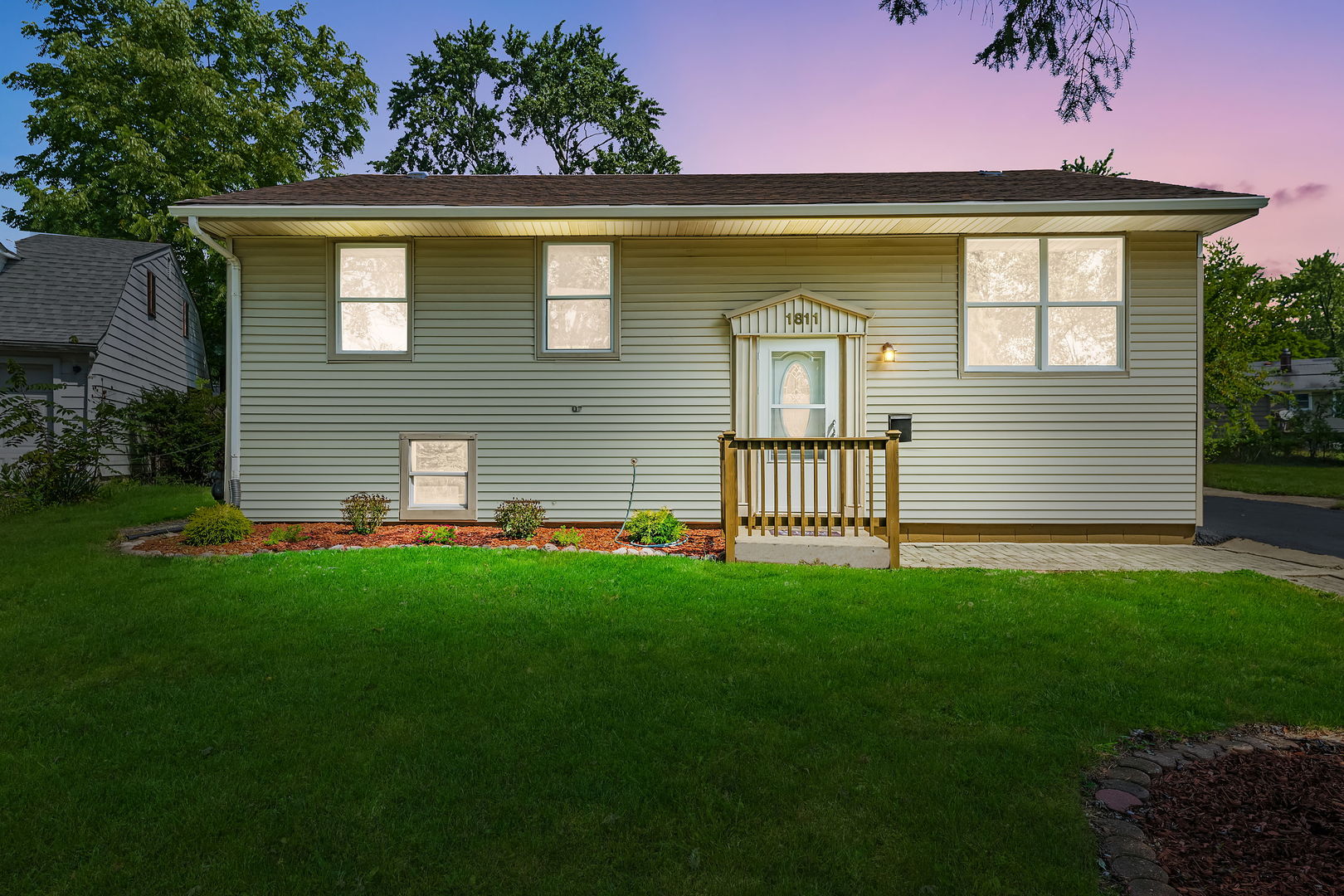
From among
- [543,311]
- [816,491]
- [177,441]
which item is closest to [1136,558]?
[816,491]

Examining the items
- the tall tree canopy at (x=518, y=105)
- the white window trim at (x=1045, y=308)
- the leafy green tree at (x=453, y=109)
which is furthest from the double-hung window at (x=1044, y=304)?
the leafy green tree at (x=453, y=109)

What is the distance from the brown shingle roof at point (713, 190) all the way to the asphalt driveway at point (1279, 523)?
13.0 ft

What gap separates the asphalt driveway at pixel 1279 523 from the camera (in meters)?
7.43

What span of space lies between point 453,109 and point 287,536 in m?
21.1

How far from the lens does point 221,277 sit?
1888 centimetres

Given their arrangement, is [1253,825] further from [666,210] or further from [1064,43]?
[666,210]

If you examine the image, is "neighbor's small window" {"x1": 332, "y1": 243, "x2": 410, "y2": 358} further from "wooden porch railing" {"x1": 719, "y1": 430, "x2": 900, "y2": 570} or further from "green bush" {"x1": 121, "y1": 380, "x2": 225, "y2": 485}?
"green bush" {"x1": 121, "y1": 380, "x2": 225, "y2": 485}

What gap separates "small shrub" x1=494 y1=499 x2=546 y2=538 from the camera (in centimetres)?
692

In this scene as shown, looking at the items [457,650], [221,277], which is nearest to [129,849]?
[457,650]

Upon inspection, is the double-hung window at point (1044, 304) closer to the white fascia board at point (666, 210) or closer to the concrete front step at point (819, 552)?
the white fascia board at point (666, 210)

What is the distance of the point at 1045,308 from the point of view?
24.3 feet

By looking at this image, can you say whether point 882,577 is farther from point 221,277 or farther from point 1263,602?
point 221,277

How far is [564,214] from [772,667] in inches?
212

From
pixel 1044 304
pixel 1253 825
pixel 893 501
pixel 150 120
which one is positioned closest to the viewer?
pixel 1253 825
